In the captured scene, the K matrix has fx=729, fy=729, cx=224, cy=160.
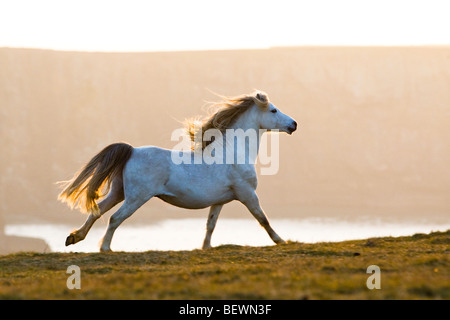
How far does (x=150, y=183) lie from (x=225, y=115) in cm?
196

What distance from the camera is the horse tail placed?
11.1 meters

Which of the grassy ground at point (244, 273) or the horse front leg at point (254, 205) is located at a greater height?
the horse front leg at point (254, 205)

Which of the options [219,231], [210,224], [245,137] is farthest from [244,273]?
[219,231]

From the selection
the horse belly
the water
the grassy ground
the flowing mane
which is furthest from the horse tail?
the water

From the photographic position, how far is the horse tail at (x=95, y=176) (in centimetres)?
1114

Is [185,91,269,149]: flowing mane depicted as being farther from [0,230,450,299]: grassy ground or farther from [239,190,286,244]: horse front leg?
[0,230,450,299]: grassy ground

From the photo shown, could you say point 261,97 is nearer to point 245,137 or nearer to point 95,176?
point 245,137

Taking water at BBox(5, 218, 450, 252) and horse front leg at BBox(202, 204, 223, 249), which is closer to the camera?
horse front leg at BBox(202, 204, 223, 249)

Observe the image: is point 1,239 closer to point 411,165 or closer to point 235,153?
point 411,165

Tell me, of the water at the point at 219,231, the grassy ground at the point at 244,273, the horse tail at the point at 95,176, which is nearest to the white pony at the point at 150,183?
the horse tail at the point at 95,176

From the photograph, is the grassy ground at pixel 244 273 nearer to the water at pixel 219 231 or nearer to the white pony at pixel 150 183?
the white pony at pixel 150 183

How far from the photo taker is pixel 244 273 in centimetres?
767

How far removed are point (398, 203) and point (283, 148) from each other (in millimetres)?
14768

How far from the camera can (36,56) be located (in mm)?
88750
